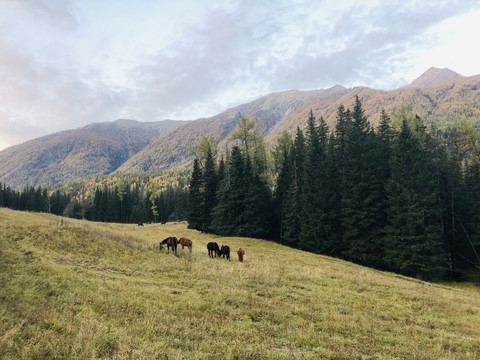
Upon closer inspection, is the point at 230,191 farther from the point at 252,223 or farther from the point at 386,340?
the point at 386,340

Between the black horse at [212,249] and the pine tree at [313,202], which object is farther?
the pine tree at [313,202]

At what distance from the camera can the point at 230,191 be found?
52219mm

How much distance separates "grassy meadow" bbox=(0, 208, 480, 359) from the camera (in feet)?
23.9

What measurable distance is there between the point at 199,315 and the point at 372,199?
3402 centimetres

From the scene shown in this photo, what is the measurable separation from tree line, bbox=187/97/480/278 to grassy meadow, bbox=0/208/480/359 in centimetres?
2032

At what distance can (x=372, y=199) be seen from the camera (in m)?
36.8

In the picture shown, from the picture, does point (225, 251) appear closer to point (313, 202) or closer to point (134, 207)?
point (313, 202)

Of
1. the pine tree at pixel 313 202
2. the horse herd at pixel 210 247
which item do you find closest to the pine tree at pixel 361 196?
the pine tree at pixel 313 202

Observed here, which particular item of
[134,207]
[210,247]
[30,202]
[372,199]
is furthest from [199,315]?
[30,202]

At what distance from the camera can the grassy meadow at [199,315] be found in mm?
7273

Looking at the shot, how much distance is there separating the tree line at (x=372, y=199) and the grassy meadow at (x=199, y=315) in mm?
20321

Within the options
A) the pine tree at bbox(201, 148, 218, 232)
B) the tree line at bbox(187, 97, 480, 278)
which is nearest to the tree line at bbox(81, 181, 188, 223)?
the pine tree at bbox(201, 148, 218, 232)

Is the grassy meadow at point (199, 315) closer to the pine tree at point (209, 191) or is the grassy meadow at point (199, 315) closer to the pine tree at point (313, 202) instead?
the pine tree at point (313, 202)

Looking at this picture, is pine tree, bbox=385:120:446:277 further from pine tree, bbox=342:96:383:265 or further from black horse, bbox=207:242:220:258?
black horse, bbox=207:242:220:258
